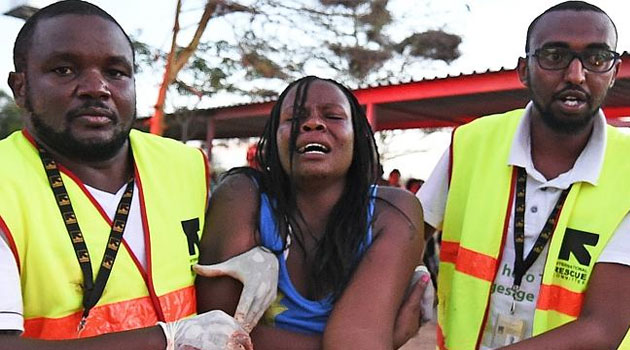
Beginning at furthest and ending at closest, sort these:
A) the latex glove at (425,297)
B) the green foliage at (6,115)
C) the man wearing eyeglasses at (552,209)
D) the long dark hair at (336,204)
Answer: the green foliage at (6,115)
the man wearing eyeglasses at (552,209)
the latex glove at (425,297)
the long dark hair at (336,204)

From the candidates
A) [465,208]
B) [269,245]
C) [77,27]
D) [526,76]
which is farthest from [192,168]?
[526,76]

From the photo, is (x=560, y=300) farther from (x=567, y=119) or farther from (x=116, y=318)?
(x=116, y=318)

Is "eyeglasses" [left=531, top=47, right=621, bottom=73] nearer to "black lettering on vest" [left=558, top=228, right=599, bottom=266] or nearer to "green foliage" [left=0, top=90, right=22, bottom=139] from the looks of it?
"black lettering on vest" [left=558, top=228, right=599, bottom=266]

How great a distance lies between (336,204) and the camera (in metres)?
1.94

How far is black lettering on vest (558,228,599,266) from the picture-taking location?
207cm

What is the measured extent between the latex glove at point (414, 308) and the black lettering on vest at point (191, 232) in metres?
0.60

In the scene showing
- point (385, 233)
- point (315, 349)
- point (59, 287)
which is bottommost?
point (315, 349)

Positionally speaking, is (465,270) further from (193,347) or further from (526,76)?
(193,347)

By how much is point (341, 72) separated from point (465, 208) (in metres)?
18.2

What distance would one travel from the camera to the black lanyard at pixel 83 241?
5.25 ft

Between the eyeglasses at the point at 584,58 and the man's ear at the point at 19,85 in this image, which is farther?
the eyeglasses at the point at 584,58

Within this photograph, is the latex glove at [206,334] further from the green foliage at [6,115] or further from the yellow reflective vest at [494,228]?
the green foliage at [6,115]

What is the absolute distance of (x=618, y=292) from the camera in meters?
1.97

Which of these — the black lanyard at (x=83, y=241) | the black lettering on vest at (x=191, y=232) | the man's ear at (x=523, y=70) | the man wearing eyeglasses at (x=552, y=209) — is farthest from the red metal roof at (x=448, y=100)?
the black lanyard at (x=83, y=241)
